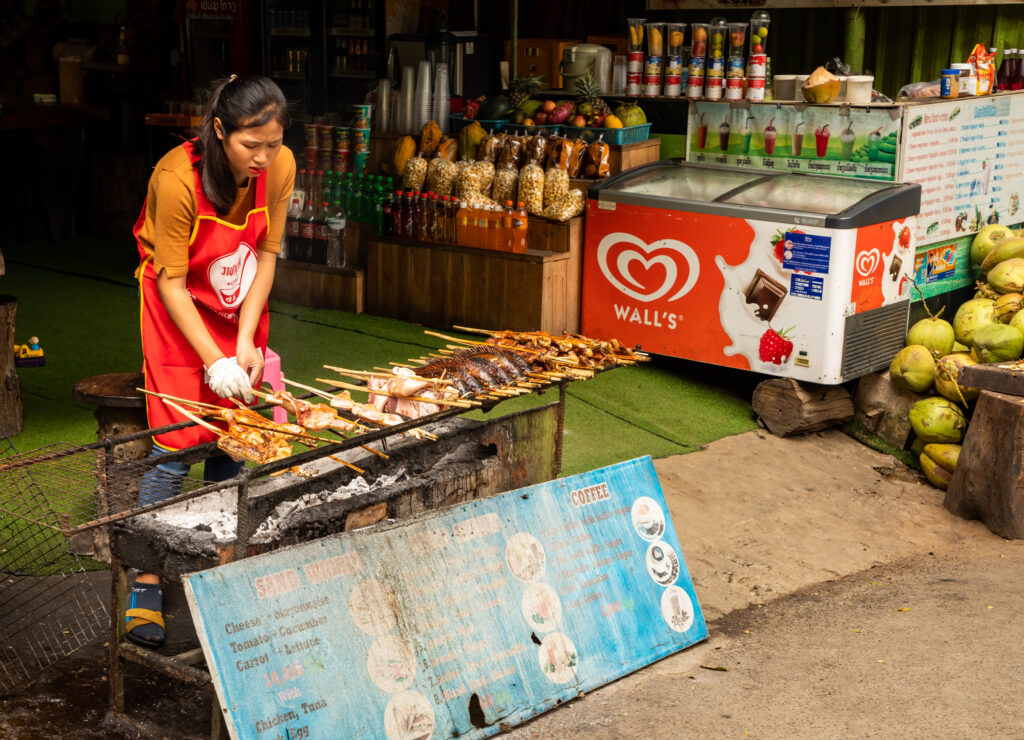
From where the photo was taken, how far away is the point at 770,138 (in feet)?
25.3

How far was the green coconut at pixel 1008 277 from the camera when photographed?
7219mm

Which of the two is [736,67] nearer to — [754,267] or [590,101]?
[590,101]

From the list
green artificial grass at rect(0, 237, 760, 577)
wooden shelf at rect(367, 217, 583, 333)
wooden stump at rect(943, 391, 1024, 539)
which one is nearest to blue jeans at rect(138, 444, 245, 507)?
green artificial grass at rect(0, 237, 760, 577)

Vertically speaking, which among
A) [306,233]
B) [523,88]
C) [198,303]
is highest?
[523,88]

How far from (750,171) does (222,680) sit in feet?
18.0

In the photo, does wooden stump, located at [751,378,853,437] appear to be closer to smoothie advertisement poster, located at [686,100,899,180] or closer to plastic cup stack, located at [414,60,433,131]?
smoothie advertisement poster, located at [686,100,899,180]

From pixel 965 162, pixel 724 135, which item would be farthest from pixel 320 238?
pixel 965 162

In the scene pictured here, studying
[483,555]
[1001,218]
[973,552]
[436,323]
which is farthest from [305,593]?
[1001,218]

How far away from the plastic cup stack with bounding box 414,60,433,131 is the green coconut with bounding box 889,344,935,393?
4.00 metres

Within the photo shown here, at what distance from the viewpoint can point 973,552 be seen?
19.7 feet

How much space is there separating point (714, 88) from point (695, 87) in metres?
0.18

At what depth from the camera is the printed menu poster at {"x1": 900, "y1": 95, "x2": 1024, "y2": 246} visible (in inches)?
288

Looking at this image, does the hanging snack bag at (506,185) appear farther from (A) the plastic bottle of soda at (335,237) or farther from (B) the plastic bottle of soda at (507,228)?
(A) the plastic bottle of soda at (335,237)

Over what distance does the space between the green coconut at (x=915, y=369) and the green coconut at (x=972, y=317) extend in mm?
253
